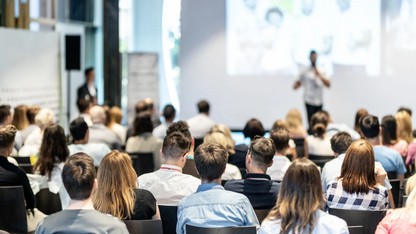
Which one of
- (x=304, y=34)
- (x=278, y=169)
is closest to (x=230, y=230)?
(x=278, y=169)

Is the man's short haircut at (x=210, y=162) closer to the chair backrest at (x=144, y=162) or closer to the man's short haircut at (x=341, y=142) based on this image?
the man's short haircut at (x=341, y=142)

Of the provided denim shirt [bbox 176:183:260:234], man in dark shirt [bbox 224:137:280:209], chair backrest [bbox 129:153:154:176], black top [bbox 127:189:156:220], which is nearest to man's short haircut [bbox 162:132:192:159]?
man in dark shirt [bbox 224:137:280:209]

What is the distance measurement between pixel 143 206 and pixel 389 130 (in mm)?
2866

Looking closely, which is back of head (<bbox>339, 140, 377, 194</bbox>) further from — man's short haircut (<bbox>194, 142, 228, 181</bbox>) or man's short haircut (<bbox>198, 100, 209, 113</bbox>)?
man's short haircut (<bbox>198, 100, 209, 113</bbox>)

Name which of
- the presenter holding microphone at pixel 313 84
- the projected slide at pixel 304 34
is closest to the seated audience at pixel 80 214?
the presenter holding microphone at pixel 313 84

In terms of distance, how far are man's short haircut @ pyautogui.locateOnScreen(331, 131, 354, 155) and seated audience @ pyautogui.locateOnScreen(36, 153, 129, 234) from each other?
2.06 metres

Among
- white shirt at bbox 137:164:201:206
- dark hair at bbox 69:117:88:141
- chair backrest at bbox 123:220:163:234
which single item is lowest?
chair backrest at bbox 123:220:163:234

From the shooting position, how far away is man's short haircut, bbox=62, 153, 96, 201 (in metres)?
2.05

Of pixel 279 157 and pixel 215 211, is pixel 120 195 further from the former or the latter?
pixel 279 157

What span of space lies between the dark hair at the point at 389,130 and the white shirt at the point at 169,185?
233 cm

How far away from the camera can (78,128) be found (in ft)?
13.4

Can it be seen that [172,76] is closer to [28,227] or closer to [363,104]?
[363,104]

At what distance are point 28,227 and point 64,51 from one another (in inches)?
216

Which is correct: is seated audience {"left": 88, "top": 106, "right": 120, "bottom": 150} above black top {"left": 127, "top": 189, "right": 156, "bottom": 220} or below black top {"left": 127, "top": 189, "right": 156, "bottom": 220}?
above
